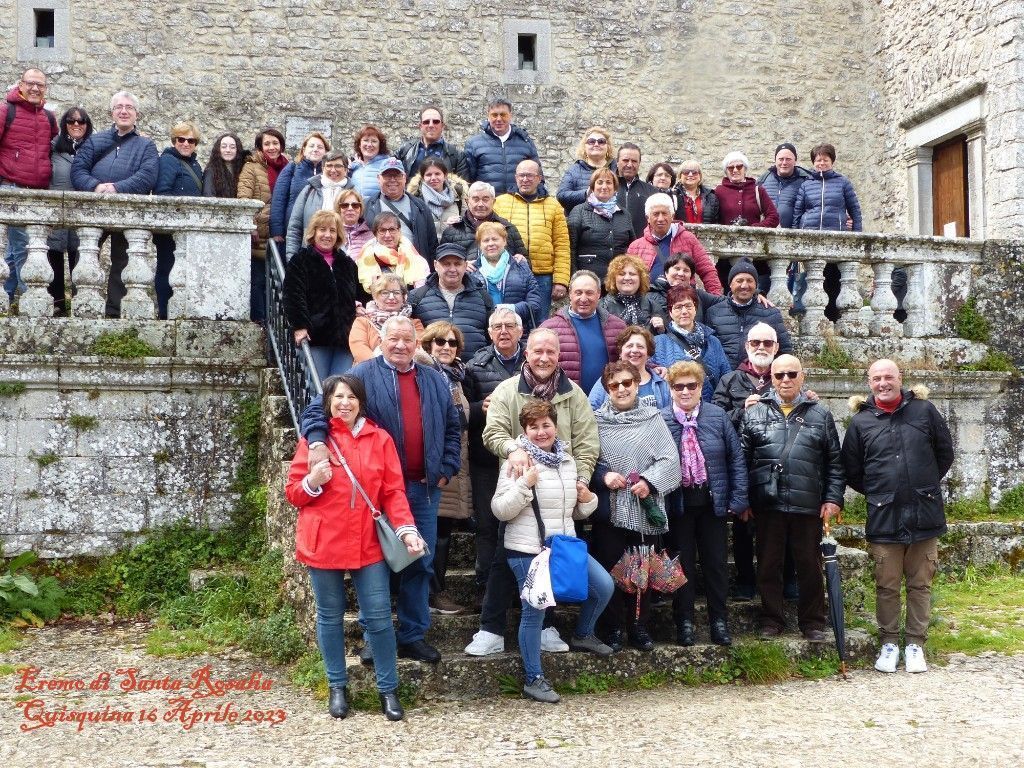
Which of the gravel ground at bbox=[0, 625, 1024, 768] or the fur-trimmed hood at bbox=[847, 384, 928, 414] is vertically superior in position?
the fur-trimmed hood at bbox=[847, 384, 928, 414]

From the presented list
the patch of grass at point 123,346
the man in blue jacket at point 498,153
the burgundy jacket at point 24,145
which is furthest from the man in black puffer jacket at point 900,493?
the burgundy jacket at point 24,145

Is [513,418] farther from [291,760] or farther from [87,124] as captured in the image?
[87,124]

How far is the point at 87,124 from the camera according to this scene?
735 cm

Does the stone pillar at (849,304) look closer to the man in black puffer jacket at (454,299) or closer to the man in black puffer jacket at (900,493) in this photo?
the man in black puffer jacket at (900,493)

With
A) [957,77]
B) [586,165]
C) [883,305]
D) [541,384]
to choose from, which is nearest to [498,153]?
[586,165]

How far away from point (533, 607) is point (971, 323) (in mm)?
5002

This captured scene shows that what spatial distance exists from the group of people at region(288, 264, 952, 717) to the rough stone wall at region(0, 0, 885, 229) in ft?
23.1

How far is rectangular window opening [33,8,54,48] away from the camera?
37.4 feet

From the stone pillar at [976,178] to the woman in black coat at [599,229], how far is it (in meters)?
→ 5.11

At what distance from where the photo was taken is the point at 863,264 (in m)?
7.64

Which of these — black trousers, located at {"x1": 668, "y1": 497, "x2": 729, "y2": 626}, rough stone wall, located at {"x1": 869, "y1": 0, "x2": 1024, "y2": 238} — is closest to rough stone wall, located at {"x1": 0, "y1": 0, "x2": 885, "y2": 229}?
rough stone wall, located at {"x1": 869, "y1": 0, "x2": 1024, "y2": 238}

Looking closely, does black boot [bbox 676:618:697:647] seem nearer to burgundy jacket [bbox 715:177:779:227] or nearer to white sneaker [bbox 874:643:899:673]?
white sneaker [bbox 874:643:899:673]

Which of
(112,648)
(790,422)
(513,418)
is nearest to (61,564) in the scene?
(112,648)

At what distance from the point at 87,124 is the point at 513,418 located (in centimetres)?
441
